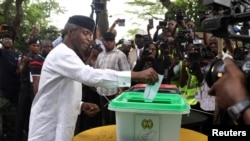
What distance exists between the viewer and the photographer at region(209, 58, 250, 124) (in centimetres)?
112

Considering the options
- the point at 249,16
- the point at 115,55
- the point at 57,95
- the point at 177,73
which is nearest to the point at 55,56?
the point at 57,95

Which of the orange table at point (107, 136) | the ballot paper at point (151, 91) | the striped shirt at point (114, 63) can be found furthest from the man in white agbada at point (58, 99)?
the striped shirt at point (114, 63)

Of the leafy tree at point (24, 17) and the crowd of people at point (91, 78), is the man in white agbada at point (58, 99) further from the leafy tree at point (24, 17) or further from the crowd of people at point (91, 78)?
the leafy tree at point (24, 17)

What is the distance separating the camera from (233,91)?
114cm

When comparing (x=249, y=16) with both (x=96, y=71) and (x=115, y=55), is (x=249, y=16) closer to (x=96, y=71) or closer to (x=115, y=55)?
(x=96, y=71)

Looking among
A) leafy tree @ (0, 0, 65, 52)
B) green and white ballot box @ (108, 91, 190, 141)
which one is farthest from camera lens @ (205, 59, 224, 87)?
leafy tree @ (0, 0, 65, 52)

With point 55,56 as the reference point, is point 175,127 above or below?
below

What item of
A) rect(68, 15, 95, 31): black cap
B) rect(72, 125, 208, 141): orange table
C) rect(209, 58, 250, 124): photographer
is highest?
rect(68, 15, 95, 31): black cap

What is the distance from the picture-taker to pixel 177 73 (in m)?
4.67

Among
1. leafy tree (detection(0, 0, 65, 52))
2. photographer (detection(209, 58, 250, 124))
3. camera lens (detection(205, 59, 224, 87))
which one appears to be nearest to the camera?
photographer (detection(209, 58, 250, 124))

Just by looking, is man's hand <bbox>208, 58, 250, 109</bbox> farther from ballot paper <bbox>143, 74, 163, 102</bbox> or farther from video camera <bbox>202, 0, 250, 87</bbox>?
ballot paper <bbox>143, 74, 163, 102</bbox>

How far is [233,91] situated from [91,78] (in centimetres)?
127

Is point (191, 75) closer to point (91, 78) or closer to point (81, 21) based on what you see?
point (81, 21)

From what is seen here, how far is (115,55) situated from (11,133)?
6.92ft
